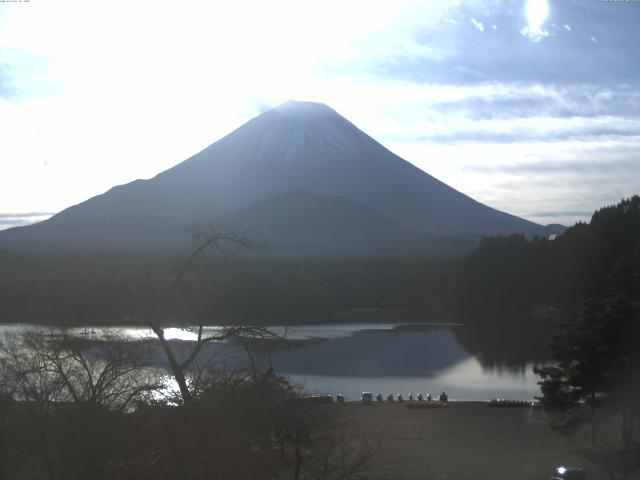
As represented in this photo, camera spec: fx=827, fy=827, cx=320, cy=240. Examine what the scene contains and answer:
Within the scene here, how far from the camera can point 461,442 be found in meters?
10.6

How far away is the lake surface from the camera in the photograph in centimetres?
1599

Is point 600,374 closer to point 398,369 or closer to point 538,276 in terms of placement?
point 398,369

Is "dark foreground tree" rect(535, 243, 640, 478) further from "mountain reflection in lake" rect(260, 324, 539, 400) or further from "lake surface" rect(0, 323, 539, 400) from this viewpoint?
"mountain reflection in lake" rect(260, 324, 539, 400)

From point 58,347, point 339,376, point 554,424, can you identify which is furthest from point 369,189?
point 58,347

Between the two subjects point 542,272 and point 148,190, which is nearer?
point 542,272

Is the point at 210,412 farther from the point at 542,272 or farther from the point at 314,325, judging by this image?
the point at 542,272

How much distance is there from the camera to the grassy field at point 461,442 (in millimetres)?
8609

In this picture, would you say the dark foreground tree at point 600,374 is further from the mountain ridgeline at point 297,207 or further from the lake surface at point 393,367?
the mountain ridgeline at point 297,207

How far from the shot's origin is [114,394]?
4.15 metres

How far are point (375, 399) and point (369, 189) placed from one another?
65320 millimetres

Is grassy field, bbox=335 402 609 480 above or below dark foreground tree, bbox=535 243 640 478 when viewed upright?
below

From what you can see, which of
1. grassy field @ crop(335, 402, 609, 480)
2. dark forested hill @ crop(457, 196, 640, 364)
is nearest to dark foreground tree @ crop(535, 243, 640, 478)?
grassy field @ crop(335, 402, 609, 480)

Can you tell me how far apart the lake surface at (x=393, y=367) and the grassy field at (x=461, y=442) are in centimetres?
163

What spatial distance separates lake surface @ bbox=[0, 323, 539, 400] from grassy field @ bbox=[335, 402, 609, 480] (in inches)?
64.1
